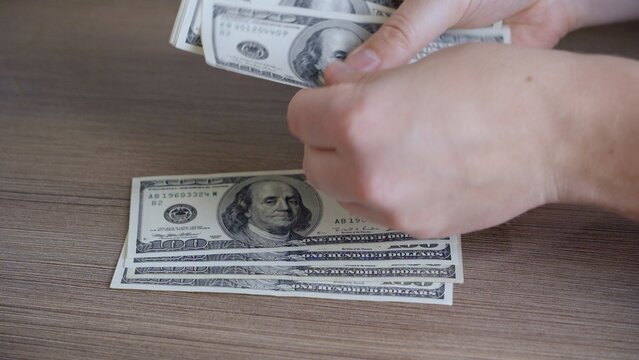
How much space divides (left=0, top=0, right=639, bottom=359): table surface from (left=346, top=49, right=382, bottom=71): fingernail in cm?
17

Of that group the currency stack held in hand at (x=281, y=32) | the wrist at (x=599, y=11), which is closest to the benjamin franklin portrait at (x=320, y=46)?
the currency stack held in hand at (x=281, y=32)

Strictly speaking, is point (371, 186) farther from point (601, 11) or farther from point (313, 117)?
point (601, 11)

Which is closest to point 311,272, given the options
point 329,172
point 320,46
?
point 329,172

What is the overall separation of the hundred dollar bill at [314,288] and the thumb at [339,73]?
0.20m

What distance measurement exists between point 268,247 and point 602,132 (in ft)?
1.10

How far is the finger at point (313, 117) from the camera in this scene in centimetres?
57

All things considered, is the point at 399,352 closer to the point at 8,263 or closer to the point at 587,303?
the point at 587,303

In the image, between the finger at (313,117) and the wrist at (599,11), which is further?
the wrist at (599,11)

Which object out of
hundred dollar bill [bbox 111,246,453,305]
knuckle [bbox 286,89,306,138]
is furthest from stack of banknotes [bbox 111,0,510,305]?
knuckle [bbox 286,89,306,138]

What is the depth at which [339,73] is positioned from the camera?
0.64 meters

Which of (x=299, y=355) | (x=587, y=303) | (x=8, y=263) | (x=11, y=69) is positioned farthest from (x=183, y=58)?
(x=587, y=303)

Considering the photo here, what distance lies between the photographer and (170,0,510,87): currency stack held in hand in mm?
715

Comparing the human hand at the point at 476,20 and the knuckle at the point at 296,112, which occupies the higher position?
the human hand at the point at 476,20

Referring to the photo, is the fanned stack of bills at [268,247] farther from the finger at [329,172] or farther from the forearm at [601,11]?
the forearm at [601,11]
